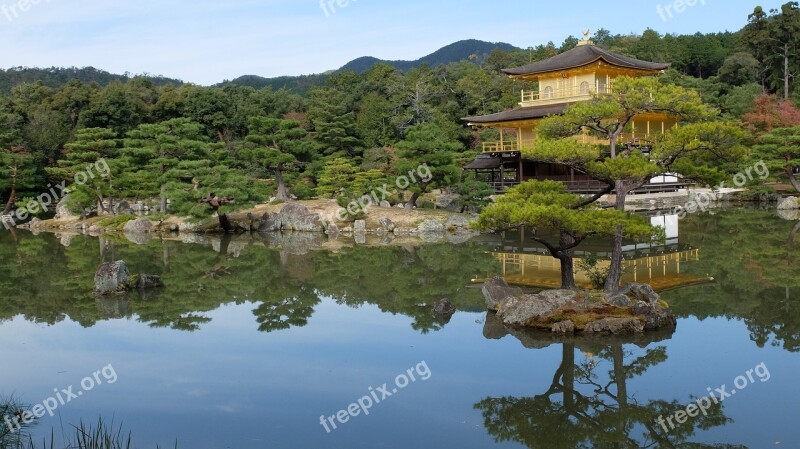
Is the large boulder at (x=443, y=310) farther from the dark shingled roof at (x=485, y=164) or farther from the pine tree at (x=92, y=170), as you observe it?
the pine tree at (x=92, y=170)

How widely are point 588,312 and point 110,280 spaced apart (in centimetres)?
831

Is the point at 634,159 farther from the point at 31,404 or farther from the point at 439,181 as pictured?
the point at 439,181

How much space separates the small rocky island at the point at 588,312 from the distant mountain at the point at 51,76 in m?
57.0

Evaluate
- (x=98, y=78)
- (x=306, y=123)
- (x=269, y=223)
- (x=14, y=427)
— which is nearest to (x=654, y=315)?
(x=14, y=427)

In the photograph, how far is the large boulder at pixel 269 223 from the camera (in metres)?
24.1

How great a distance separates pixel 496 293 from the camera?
10914 mm

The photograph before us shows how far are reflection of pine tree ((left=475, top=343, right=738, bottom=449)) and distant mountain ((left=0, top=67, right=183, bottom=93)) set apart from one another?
59586 mm

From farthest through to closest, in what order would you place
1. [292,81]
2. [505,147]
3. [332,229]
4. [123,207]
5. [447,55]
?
[447,55] → [292,81] → [123,207] → [505,147] → [332,229]

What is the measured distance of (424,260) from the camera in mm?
16547

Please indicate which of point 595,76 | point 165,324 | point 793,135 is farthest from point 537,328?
point 793,135

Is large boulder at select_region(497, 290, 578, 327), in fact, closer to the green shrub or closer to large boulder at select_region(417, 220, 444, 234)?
large boulder at select_region(417, 220, 444, 234)

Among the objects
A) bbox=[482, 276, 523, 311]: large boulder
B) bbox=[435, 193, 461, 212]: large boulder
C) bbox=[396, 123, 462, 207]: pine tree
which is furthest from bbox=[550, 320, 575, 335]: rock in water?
bbox=[435, 193, 461, 212]: large boulder

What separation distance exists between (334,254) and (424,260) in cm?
249

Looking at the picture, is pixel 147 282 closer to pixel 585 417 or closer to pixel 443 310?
pixel 443 310
